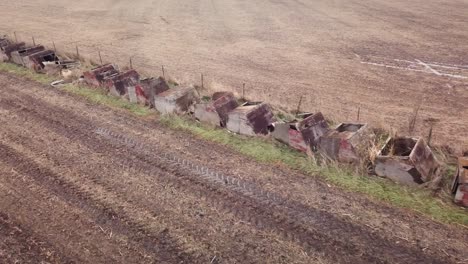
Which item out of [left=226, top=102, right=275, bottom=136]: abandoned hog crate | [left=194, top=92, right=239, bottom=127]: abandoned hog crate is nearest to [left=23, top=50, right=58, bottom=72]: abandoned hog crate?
[left=194, top=92, right=239, bottom=127]: abandoned hog crate

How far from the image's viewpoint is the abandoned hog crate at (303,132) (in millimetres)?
9641

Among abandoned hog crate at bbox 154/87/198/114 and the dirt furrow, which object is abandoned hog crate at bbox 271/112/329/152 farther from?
abandoned hog crate at bbox 154/87/198/114

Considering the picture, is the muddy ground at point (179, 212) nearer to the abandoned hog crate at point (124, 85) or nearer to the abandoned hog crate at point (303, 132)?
the abandoned hog crate at point (303, 132)

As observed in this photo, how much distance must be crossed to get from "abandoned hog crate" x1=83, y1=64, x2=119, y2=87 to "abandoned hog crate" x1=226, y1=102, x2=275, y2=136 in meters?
5.48

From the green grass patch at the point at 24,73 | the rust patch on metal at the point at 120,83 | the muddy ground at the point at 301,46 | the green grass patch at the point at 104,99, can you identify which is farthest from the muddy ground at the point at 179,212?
the green grass patch at the point at 24,73

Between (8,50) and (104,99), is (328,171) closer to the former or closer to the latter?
(104,99)

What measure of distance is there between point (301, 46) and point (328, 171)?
13243mm

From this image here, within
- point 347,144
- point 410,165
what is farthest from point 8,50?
point 410,165

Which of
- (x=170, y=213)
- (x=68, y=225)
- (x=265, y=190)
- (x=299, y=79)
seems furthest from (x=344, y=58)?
(x=68, y=225)

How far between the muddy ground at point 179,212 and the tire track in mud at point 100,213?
2 cm

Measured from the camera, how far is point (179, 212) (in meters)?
7.72

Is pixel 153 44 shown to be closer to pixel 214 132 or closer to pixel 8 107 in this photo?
pixel 8 107

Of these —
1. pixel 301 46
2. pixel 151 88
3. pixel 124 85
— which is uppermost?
pixel 151 88

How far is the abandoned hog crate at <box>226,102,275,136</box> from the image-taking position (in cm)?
1046
